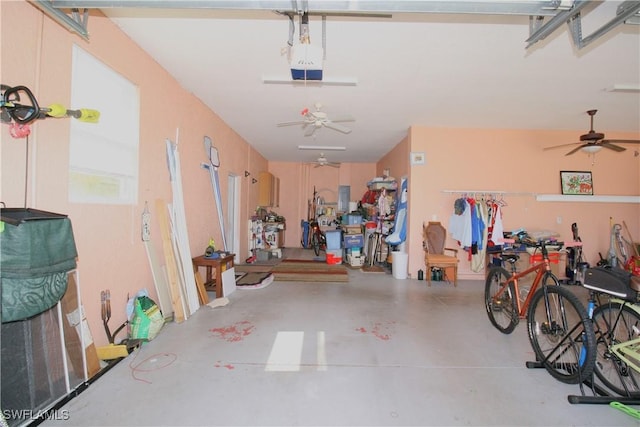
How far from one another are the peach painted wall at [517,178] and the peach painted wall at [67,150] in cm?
402

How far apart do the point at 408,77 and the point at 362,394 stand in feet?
→ 11.1

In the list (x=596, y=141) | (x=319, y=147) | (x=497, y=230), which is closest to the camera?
(x=596, y=141)

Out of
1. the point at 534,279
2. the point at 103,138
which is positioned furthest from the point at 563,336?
the point at 103,138

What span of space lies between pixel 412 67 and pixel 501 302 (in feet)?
9.24

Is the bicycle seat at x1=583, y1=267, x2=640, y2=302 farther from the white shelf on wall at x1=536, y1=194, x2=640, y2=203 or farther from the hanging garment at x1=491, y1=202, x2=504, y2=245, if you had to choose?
the white shelf on wall at x1=536, y1=194, x2=640, y2=203

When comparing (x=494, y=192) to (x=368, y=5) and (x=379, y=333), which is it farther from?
(x=368, y=5)

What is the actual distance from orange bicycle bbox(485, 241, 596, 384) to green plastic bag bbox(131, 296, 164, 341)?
345cm

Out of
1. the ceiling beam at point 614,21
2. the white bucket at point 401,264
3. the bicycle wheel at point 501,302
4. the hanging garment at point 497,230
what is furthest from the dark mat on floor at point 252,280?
the ceiling beam at point 614,21

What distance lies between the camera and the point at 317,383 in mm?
1967

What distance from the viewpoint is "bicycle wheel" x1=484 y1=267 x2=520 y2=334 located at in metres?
2.72

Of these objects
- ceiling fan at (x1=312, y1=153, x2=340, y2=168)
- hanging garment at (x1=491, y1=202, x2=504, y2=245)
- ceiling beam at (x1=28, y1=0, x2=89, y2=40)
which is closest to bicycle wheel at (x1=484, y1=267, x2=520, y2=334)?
hanging garment at (x1=491, y1=202, x2=504, y2=245)

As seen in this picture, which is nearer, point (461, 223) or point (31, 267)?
point (31, 267)

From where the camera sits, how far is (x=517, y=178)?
5254 millimetres

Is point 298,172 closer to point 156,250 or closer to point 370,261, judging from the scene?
point 370,261
